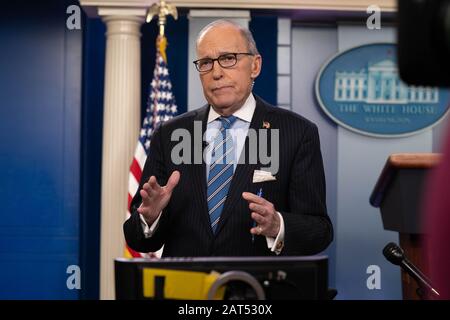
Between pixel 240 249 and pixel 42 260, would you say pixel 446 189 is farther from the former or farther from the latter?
pixel 42 260

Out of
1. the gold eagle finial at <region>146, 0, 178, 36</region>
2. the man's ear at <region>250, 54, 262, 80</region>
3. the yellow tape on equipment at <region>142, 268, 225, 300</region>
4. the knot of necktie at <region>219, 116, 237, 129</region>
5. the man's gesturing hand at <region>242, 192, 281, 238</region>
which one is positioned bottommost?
the yellow tape on equipment at <region>142, 268, 225, 300</region>

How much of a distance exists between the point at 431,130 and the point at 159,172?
3.85 metres

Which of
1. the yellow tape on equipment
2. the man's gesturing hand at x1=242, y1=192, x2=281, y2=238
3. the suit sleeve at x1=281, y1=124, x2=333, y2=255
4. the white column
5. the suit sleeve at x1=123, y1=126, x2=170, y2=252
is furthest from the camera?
the white column

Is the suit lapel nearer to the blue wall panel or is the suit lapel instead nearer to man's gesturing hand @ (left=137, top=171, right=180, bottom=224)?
man's gesturing hand @ (left=137, top=171, right=180, bottom=224)

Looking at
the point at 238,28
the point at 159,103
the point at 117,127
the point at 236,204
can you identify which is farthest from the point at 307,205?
the point at 117,127

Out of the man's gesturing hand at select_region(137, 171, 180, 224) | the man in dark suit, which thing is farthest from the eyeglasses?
the man's gesturing hand at select_region(137, 171, 180, 224)

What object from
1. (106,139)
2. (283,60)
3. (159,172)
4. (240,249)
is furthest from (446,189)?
(283,60)

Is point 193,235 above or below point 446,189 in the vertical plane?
below

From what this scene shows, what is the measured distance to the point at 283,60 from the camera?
5879mm

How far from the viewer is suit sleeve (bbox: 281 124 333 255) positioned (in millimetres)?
2076

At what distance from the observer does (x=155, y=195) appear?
198 cm

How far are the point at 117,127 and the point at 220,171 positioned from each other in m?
3.14

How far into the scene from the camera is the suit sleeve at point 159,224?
7.23ft

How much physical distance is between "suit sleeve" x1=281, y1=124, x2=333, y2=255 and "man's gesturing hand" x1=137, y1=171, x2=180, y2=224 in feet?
1.01
